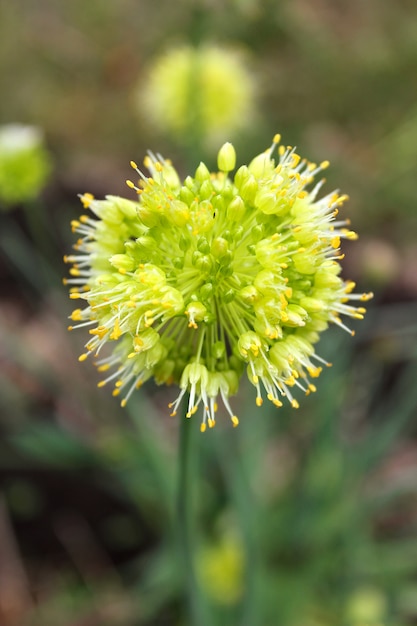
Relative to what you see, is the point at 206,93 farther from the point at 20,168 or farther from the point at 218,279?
the point at 218,279

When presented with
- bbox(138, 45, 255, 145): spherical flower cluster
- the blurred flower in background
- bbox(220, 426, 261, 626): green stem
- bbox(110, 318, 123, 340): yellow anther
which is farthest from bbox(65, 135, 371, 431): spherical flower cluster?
bbox(138, 45, 255, 145): spherical flower cluster

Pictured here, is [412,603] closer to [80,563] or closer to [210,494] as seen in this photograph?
[210,494]

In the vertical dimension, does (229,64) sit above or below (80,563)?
above

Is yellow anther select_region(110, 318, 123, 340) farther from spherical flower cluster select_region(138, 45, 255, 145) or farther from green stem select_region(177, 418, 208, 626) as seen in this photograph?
spherical flower cluster select_region(138, 45, 255, 145)

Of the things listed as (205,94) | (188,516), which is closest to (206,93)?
(205,94)

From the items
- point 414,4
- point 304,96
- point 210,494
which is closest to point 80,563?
point 210,494

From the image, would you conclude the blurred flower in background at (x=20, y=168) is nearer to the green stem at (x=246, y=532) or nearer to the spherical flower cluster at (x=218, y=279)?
the spherical flower cluster at (x=218, y=279)
